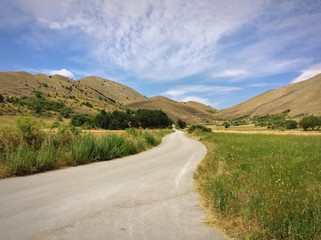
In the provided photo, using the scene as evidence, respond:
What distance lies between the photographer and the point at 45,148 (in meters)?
14.0

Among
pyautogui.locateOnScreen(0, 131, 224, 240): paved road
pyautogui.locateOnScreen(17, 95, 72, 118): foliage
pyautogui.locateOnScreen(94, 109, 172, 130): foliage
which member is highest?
pyautogui.locateOnScreen(17, 95, 72, 118): foliage

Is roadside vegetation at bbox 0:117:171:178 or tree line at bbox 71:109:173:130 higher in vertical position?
tree line at bbox 71:109:173:130

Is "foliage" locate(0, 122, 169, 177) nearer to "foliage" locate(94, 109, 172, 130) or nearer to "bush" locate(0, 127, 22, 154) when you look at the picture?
"bush" locate(0, 127, 22, 154)

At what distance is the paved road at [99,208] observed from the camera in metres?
5.57

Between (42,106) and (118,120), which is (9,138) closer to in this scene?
(118,120)

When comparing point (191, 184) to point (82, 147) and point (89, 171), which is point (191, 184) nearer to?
point (89, 171)

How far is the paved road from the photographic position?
5.57m

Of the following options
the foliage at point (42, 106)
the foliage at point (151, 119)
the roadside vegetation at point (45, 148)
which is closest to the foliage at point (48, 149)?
the roadside vegetation at point (45, 148)

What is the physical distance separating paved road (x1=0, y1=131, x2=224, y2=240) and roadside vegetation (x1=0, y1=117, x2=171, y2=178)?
103 centimetres

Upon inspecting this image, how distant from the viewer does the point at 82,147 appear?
1563 cm

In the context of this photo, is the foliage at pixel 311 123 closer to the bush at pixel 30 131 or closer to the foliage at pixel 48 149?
the foliage at pixel 48 149

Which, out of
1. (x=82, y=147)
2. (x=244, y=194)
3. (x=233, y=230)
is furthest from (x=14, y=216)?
(x=82, y=147)

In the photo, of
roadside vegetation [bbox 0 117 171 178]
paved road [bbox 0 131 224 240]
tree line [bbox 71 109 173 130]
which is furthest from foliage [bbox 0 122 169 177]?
tree line [bbox 71 109 173 130]

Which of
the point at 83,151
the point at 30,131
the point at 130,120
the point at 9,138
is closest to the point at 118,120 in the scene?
the point at 130,120
